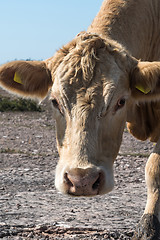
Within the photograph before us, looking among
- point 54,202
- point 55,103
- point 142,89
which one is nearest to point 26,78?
point 55,103

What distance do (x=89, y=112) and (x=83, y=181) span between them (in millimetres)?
663

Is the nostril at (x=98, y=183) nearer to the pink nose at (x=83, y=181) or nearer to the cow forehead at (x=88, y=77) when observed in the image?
the pink nose at (x=83, y=181)

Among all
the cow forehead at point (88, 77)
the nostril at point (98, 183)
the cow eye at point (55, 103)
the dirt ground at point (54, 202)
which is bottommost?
the dirt ground at point (54, 202)

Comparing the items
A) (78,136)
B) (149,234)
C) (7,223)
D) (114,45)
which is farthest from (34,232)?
(114,45)

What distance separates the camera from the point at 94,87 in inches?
166

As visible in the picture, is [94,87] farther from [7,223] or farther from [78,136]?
[7,223]

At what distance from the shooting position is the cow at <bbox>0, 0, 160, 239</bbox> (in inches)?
156

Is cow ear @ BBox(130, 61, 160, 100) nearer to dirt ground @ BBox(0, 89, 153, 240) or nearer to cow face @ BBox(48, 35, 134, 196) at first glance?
cow face @ BBox(48, 35, 134, 196)

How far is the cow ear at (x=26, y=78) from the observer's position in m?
4.95

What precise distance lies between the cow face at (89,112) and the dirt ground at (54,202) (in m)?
1.29

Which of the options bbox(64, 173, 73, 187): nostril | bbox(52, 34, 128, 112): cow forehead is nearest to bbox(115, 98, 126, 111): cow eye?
bbox(52, 34, 128, 112): cow forehead

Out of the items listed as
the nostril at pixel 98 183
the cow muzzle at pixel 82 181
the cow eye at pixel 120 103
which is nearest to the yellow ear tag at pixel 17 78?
the cow eye at pixel 120 103

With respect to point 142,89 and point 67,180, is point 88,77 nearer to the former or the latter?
point 142,89

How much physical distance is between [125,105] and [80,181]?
1.12 metres
